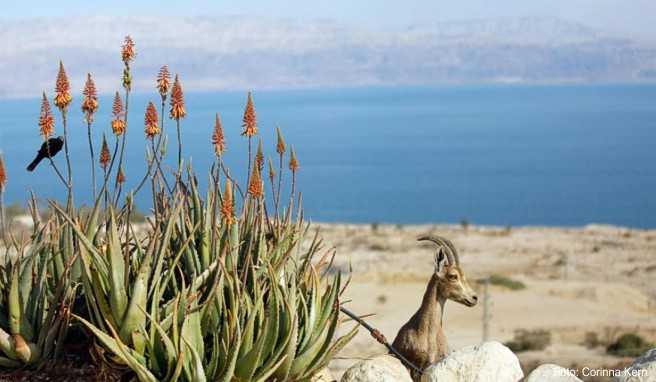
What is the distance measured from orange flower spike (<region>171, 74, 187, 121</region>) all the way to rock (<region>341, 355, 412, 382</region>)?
5.71 ft

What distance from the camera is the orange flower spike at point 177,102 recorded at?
559cm

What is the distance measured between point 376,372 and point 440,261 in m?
0.76

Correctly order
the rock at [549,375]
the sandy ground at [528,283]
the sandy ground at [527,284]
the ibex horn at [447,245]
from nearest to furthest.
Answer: the rock at [549,375], the ibex horn at [447,245], the sandy ground at [527,284], the sandy ground at [528,283]

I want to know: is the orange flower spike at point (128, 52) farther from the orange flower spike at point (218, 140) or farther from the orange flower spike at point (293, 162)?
the orange flower spike at point (293, 162)

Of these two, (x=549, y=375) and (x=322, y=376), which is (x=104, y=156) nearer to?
(x=322, y=376)

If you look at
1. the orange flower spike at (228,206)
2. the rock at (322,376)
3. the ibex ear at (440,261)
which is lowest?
the rock at (322,376)

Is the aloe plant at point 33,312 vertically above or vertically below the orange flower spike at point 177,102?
below

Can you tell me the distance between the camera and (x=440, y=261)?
6.03 m

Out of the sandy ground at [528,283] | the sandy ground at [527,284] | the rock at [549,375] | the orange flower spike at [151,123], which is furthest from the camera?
the sandy ground at [528,283]

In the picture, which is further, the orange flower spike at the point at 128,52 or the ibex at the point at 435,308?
the ibex at the point at 435,308

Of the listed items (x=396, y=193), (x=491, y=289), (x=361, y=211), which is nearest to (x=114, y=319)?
(x=491, y=289)

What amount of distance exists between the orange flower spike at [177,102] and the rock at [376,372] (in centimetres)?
174

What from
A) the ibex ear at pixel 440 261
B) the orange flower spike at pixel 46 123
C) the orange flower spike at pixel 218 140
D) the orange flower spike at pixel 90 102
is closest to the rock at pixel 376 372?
the ibex ear at pixel 440 261

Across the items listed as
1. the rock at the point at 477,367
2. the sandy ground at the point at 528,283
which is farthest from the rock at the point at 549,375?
the sandy ground at the point at 528,283
